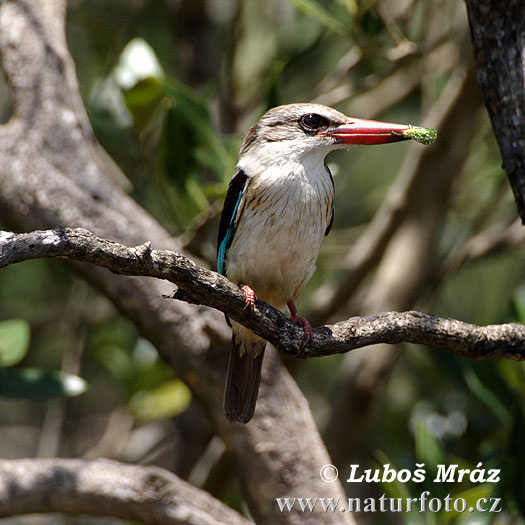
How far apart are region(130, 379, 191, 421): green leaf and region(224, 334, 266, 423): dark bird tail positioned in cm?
122

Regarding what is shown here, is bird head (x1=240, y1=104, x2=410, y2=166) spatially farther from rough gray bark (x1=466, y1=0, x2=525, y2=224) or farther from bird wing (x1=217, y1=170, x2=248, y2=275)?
rough gray bark (x1=466, y1=0, x2=525, y2=224)

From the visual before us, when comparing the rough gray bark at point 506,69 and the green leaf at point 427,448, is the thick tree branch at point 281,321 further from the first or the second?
the green leaf at point 427,448

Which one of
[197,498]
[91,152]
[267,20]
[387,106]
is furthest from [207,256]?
[267,20]

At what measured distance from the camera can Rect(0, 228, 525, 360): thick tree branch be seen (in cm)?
209

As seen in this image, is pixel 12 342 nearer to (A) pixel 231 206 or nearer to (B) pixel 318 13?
(A) pixel 231 206

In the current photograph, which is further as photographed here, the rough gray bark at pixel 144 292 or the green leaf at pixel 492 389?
the green leaf at pixel 492 389

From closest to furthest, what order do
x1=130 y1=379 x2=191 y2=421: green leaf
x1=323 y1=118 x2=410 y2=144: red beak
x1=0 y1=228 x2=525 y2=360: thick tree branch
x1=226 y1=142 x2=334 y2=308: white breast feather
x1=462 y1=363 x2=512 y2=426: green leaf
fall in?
x1=0 y1=228 x2=525 y2=360: thick tree branch, x1=323 y1=118 x2=410 y2=144: red beak, x1=226 y1=142 x2=334 y2=308: white breast feather, x1=462 y1=363 x2=512 y2=426: green leaf, x1=130 y1=379 x2=191 y2=421: green leaf

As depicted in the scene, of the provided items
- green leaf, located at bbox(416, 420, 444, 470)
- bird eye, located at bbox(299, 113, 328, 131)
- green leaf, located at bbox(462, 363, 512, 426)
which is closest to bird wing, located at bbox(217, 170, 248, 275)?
bird eye, located at bbox(299, 113, 328, 131)

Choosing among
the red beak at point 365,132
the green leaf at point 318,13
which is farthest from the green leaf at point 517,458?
the green leaf at point 318,13

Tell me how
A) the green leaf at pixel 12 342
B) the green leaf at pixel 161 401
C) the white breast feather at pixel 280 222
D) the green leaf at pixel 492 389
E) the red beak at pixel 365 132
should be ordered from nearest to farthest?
the red beak at pixel 365 132 < the white breast feather at pixel 280 222 < the green leaf at pixel 12 342 < the green leaf at pixel 492 389 < the green leaf at pixel 161 401

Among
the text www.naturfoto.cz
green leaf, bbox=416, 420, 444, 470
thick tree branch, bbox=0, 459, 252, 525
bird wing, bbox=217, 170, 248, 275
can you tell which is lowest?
the text www.naturfoto.cz

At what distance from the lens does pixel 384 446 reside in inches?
202

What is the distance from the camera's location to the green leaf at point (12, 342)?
363 cm

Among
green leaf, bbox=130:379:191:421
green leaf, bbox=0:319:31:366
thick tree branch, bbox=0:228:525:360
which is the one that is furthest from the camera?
green leaf, bbox=130:379:191:421
